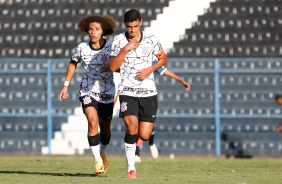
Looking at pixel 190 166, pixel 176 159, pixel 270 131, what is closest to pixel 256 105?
pixel 270 131

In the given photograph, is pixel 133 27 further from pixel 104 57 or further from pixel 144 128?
pixel 144 128

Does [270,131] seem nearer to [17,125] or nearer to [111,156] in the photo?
[111,156]

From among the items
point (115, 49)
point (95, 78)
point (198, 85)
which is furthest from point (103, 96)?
point (198, 85)

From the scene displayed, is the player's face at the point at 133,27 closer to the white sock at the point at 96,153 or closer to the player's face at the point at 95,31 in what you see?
the player's face at the point at 95,31

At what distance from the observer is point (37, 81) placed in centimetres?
1521

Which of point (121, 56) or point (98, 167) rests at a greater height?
point (121, 56)

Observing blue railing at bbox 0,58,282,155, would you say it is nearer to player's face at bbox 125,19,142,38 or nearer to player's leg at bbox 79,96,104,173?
player's leg at bbox 79,96,104,173

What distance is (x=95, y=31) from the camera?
28.1 ft

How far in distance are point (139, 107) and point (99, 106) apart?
0.76 metres

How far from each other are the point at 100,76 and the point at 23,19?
10140 mm

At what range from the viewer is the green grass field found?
7801 millimetres

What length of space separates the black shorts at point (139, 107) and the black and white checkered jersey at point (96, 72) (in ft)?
2.21

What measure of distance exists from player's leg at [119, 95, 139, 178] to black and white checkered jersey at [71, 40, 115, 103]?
0.71 metres

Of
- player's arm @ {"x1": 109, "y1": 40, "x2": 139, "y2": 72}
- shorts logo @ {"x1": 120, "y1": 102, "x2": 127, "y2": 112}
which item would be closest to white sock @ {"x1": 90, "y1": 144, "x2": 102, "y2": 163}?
shorts logo @ {"x1": 120, "y1": 102, "x2": 127, "y2": 112}
